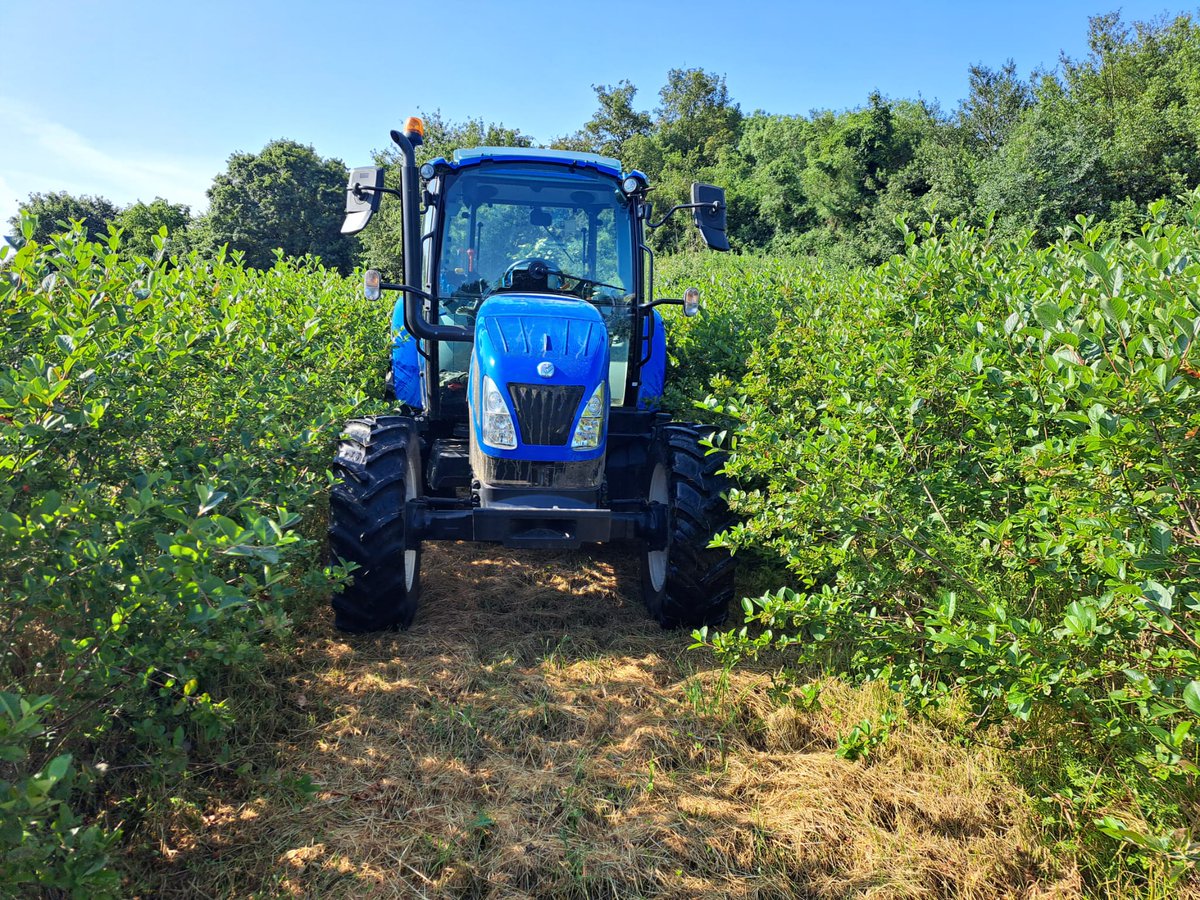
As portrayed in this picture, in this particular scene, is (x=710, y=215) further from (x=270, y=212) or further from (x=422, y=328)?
(x=270, y=212)

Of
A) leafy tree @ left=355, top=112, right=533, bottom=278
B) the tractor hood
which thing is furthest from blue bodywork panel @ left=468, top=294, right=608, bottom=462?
leafy tree @ left=355, top=112, right=533, bottom=278

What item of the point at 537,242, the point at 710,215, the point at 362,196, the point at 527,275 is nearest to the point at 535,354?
the point at 527,275

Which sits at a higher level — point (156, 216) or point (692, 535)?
point (156, 216)

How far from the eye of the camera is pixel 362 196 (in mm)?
3812

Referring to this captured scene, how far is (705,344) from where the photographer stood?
6152mm

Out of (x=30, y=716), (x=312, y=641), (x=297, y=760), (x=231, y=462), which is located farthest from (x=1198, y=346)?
(x=312, y=641)

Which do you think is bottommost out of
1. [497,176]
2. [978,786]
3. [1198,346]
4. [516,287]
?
[978,786]

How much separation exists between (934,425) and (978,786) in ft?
4.40

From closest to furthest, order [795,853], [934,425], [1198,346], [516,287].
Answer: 1. [1198,346]
2. [795,853]
3. [934,425]
4. [516,287]

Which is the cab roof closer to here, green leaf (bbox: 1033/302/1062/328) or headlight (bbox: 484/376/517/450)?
headlight (bbox: 484/376/517/450)

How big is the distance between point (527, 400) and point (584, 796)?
1.72m

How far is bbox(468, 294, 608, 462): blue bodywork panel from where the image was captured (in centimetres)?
344

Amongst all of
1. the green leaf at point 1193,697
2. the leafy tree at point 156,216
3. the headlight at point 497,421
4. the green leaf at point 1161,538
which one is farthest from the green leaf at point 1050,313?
the leafy tree at point 156,216

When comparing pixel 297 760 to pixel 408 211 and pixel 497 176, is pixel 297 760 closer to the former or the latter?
pixel 408 211
